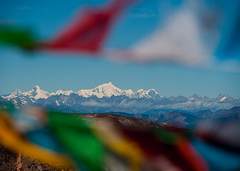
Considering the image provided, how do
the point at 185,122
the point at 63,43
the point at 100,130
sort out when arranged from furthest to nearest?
1. the point at 185,122
2. the point at 100,130
3. the point at 63,43

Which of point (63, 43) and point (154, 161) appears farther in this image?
point (154, 161)

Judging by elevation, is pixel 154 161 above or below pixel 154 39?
below

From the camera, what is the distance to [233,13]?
308 inches

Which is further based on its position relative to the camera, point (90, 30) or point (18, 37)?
point (90, 30)

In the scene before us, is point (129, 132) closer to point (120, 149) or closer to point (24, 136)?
point (120, 149)

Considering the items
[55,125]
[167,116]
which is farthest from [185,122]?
[55,125]

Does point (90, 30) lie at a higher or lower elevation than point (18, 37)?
higher

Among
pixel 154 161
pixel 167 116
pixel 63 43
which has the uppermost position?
pixel 63 43

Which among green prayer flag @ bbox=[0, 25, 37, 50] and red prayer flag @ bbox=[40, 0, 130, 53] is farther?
red prayer flag @ bbox=[40, 0, 130, 53]

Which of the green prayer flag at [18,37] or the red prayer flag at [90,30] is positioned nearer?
the green prayer flag at [18,37]

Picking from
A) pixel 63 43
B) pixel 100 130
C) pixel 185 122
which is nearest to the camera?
pixel 63 43

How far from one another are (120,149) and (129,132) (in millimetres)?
266

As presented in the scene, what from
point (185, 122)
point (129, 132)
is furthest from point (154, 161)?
point (185, 122)

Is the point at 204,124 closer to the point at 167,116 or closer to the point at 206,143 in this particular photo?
the point at 206,143
